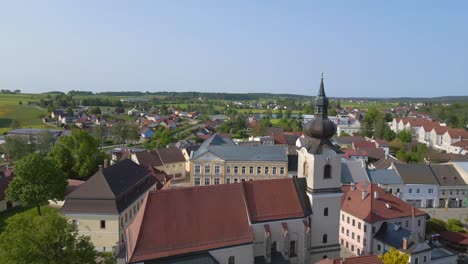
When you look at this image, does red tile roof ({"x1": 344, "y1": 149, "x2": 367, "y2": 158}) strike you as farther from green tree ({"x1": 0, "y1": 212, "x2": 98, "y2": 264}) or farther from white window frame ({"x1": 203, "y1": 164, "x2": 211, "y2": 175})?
green tree ({"x1": 0, "y1": 212, "x2": 98, "y2": 264})

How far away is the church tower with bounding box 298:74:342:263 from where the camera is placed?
102 feet

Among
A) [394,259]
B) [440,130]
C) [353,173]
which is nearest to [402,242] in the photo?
[394,259]

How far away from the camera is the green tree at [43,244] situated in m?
22.8

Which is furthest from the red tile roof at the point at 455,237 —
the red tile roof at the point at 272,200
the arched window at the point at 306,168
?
the red tile roof at the point at 272,200

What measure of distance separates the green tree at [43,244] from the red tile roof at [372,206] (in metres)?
28.6

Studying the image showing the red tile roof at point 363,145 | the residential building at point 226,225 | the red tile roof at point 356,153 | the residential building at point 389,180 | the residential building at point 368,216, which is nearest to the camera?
the residential building at point 226,225

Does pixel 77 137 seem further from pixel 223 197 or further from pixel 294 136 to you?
pixel 294 136

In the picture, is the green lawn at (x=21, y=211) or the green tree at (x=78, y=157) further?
the green tree at (x=78, y=157)

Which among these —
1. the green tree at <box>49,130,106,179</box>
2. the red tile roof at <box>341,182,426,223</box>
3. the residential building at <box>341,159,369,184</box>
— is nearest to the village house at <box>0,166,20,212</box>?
the green tree at <box>49,130,106,179</box>

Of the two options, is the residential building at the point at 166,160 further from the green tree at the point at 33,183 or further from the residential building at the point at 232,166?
the green tree at the point at 33,183

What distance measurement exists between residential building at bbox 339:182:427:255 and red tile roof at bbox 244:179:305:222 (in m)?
13.2

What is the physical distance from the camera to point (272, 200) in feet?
102

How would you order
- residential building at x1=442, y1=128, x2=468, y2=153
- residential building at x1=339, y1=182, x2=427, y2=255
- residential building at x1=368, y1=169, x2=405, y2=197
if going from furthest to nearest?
residential building at x1=442, y1=128, x2=468, y2=153 < residential building at x1=368, y1=169, x2=405, y2=197 < residential building at x1=339, y1=182, x2=427, y2=255

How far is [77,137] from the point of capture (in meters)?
66.7
